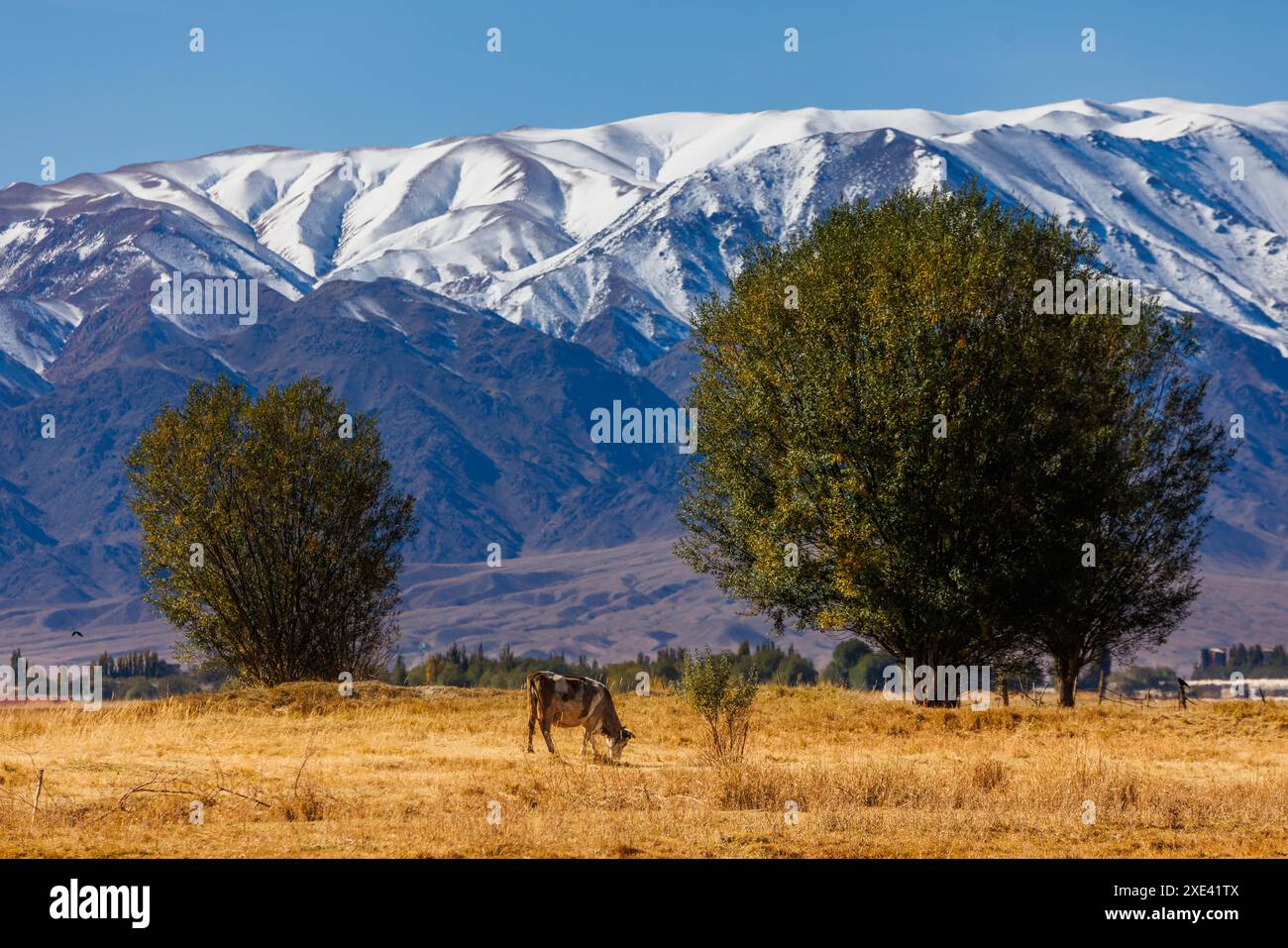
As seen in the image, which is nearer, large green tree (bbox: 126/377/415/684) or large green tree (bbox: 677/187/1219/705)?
large green tree (bbox: 677/187/1219/705)

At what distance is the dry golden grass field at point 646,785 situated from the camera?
2467 cm

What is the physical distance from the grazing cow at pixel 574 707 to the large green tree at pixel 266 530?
32158mm

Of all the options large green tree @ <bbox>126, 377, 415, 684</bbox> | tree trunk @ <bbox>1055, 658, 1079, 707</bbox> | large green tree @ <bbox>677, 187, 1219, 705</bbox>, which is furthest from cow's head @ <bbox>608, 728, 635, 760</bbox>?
large green tree @ <bbox>126, 377, 415, 684</bbox>

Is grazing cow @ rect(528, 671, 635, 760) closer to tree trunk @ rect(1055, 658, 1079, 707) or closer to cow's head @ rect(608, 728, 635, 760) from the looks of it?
cow's head @ rect(608, 728, 635, 760)

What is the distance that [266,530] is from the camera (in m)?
68.8

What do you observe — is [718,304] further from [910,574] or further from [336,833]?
[336,833]

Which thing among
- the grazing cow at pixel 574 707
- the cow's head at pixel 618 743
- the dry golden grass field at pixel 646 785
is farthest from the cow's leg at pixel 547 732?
the cow's head at pixel 618 743

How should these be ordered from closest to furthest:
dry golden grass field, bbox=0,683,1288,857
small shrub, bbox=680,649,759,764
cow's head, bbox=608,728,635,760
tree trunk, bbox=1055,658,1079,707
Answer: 1. dry golden grass field, bbox=0,683,1288,857
2. cow's head, bbox=608,728,635,760
3. small shrub, bbox=680,649,759,764
4. tree trunk, bbox=1055,658,1079,707

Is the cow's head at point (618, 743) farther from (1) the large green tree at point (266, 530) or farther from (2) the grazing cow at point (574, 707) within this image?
(1) the large green tree at point (266, 530)

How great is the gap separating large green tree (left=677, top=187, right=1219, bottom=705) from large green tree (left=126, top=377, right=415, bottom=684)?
17.6 meters

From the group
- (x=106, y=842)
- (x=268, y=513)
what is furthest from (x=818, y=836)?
(x=268, y=513)

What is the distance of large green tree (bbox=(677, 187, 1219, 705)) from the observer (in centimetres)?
5100
